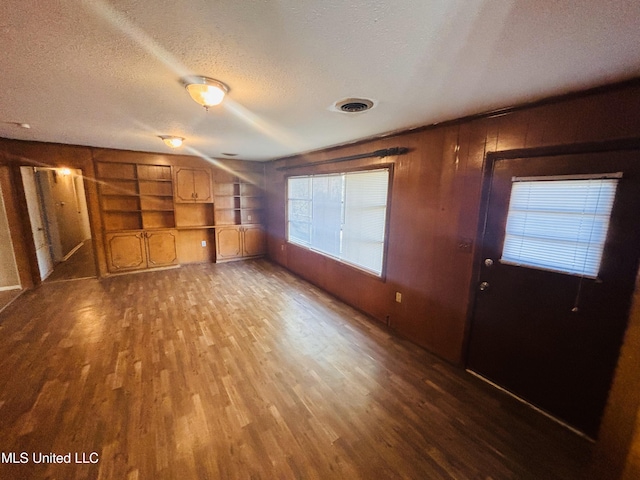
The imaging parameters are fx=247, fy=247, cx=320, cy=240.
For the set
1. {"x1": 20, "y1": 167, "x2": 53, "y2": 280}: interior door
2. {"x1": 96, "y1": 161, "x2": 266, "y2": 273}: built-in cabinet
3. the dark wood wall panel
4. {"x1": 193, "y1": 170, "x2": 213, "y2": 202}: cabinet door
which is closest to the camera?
the dark wood wall panel

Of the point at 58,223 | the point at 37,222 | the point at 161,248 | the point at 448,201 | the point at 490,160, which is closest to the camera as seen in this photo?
the point at 490,160

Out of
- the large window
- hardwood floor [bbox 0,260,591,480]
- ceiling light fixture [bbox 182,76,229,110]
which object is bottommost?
hardwood floor [bbox 0,260,591,480]

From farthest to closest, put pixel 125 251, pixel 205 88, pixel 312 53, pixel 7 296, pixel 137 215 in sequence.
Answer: pixel 137 215 < pixel 125 251 < pixel 7 296 < pixel 205 88 < pixel 312 53

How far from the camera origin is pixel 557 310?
186 cm

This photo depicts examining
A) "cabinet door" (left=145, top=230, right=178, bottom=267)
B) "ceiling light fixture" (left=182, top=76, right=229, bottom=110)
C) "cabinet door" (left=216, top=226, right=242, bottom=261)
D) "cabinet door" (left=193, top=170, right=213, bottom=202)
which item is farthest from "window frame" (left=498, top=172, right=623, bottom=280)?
"cabinet door" (left=145, top=230, right=178, bottom=267)

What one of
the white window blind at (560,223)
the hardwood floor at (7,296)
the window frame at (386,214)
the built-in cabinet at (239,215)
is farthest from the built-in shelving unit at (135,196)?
the white window blind at (560,223)

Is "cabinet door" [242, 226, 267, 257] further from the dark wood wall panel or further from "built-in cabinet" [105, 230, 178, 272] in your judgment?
the dark wood wall panel

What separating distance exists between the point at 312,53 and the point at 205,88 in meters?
0.80

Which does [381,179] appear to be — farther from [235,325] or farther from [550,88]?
[235,325]

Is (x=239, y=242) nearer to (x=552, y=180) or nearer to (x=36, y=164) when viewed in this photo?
(x=36, y=164)

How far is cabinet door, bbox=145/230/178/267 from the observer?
17.3ft

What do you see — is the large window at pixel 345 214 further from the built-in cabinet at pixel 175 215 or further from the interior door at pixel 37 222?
the interior door at pixel 37 222

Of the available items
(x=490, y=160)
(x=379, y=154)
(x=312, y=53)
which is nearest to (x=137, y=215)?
(x=379, y=154)

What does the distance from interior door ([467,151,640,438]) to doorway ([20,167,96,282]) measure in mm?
6557
